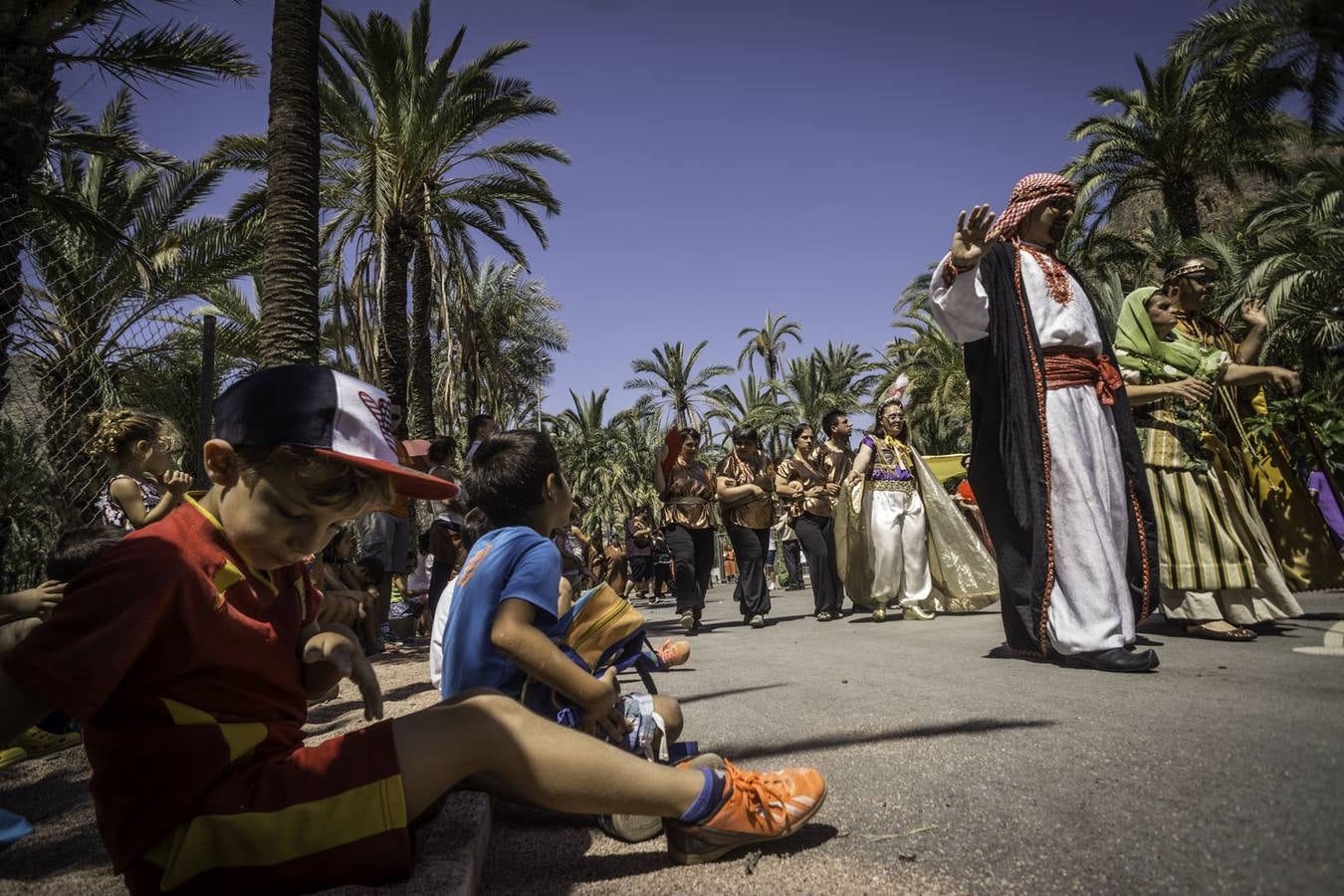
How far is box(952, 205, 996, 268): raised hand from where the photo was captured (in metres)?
3.81

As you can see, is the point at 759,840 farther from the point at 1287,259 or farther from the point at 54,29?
the point at 1287,259

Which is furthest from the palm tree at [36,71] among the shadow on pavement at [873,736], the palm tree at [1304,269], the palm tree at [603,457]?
the palm tree at [603,457]

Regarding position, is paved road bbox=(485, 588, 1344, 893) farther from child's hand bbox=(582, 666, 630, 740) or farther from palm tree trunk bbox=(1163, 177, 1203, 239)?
palm tree trunk bbox=(1163, 177, 1203, 239)

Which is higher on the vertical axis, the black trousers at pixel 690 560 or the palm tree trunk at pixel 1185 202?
the palm tree trunk at pixel 1185 202

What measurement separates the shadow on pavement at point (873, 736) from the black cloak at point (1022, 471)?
1398 mm

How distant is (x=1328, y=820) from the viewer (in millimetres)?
1643

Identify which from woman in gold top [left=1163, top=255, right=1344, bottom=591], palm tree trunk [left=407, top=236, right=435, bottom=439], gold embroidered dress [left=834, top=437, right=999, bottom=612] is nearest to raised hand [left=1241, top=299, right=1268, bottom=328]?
woman in gold top [left=1163, top=255, right=1344, bottom=591]

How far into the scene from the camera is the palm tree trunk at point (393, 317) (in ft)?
38.3

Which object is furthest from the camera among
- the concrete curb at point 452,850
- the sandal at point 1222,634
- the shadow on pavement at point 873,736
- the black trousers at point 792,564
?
the black trousers at point 792,564

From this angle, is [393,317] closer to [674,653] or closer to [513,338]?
[674,653]

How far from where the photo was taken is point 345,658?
5.73 feet

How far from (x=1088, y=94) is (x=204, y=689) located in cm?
2703

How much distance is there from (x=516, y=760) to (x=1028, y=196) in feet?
13.9

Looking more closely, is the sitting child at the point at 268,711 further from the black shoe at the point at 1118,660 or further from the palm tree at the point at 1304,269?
the palm tree at the point at 1304,269
